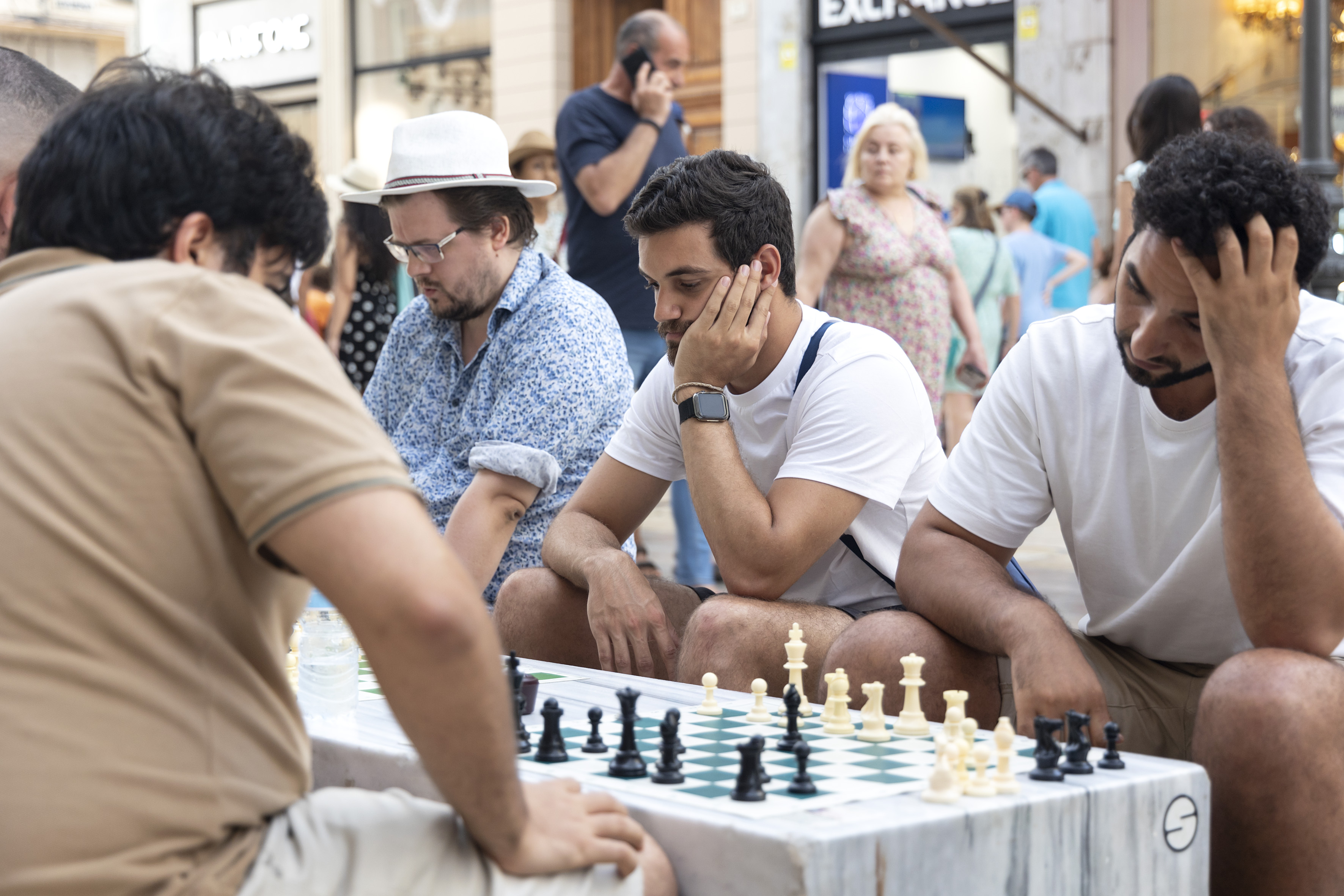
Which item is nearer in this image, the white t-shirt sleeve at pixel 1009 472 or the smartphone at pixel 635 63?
the white t-shirt sleeve at pixel 1009 472

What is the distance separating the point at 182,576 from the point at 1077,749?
112 cm

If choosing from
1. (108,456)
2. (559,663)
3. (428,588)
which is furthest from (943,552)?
(108,456)

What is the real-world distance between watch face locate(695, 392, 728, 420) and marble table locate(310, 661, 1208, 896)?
3.62ft

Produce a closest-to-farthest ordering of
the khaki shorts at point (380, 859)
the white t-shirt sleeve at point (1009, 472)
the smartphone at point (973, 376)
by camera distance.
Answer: the khaki shorts at point (380, 859)
the white t-shirt sleeve at point (1009, 472)
the smartphone at point (973, 376)

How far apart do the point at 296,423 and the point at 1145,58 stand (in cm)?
994

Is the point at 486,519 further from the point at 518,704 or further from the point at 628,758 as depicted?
the point at 628,758

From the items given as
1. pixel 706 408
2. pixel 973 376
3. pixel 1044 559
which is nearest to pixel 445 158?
pixel 706 408

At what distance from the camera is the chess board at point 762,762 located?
1714 millimetres

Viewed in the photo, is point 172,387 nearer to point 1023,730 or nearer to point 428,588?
point 428,588

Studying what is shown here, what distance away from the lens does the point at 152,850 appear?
4.62 ft

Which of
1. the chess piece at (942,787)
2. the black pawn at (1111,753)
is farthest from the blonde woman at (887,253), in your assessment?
the chess piece at (942,787)

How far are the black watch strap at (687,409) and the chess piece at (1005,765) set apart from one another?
1.32 m

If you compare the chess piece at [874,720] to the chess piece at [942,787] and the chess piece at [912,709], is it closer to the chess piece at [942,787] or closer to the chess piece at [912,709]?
the chess piece at [912,709]

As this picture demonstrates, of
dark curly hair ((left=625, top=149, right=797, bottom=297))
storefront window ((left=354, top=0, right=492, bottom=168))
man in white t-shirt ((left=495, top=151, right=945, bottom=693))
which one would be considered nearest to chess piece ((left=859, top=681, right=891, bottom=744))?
man in white t-shirt ((left=495, top=151, right=945, bottom=693))
